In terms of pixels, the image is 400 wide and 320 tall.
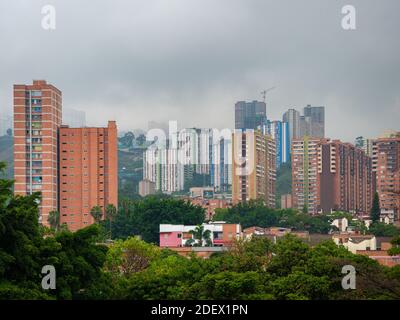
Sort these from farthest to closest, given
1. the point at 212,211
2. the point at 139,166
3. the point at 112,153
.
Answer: the point at 212,211 < the point at 139,166 < the point at 112,153

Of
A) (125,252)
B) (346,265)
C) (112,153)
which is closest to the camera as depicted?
(346,265)

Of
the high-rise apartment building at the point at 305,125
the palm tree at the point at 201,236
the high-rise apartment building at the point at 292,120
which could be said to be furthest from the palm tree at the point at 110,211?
the high-rise apartment building at the point at 305,125

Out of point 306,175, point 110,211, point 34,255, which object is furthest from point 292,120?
point 34,255

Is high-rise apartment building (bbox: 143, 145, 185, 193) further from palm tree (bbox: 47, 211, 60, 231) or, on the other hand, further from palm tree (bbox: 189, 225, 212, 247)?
palm tree (bbox: 47, 211, 60, 231)

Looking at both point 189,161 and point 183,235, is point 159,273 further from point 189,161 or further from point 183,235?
point 183,235

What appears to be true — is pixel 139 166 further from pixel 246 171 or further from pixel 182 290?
pixel 182 290

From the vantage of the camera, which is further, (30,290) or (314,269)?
(314,269)

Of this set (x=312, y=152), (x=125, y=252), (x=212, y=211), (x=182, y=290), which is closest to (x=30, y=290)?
(x=182, y=290)
